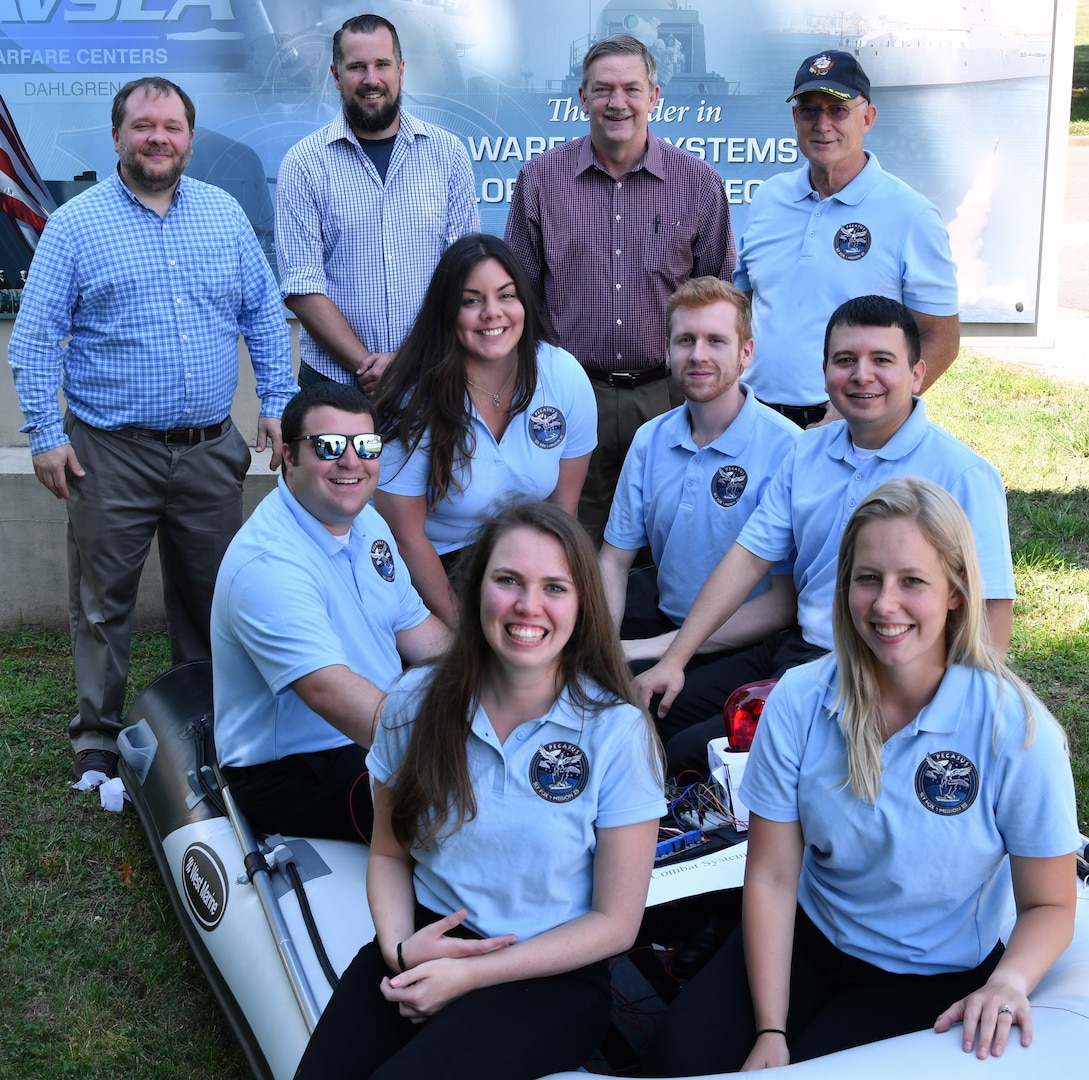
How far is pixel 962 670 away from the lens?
2453 mm

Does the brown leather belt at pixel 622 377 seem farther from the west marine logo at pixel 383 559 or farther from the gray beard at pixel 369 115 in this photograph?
the west marine logo at pixel 383 559

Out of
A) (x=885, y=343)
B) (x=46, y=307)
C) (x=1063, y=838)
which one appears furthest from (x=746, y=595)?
(x=46, y=307)

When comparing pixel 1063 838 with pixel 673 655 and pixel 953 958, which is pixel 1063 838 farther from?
pixel 673 655

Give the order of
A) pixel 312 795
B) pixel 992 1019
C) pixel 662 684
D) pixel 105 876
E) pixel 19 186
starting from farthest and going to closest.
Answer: pixel 19 186, pixel 105 876, pixel 662 684, pixel 312 795, pixel 992 1019

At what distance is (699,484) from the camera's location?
13.5 ft

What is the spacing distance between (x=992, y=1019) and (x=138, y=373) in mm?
3484

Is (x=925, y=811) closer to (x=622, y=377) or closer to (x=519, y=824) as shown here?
(x=519, y=824)

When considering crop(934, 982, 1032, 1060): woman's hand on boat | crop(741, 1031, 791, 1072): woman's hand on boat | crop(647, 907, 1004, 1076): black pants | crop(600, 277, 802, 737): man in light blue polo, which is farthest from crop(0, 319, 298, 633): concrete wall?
crop(934, 982, 1032, 1060): woman's hand on boat

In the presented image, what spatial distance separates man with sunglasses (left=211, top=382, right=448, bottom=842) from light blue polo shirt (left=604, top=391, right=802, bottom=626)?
3.48ft

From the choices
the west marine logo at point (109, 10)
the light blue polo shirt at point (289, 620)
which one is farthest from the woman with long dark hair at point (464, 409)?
the west marine logo at point (109, 10)

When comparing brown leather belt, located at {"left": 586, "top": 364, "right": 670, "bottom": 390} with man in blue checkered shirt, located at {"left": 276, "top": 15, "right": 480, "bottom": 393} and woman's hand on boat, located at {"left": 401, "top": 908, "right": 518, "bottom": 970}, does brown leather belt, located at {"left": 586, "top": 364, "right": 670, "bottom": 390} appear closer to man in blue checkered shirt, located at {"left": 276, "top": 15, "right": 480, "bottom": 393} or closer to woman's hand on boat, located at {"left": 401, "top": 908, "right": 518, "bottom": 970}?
man in blue checkered shirt, located at {"left": 276, "top": 15, "right": 480, "bottom": 393}

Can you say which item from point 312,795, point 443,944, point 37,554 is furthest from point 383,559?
point 37,554

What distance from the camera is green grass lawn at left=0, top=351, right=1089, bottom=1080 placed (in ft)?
11.2

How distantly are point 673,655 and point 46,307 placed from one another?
239 cm
